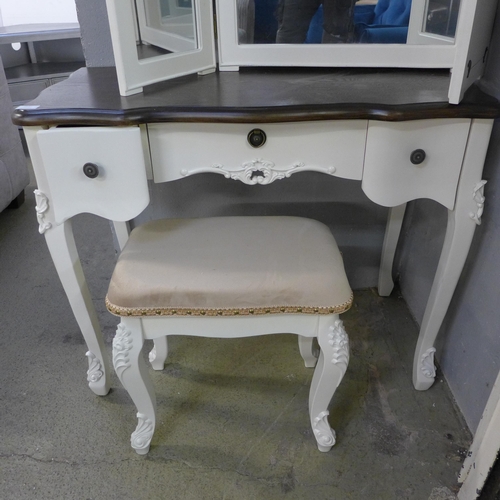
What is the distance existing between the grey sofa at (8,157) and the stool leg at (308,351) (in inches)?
54.7

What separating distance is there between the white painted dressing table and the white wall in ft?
9.12

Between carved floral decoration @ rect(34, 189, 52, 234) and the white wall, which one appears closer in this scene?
carved floral decoration @ rect(34, 189, 52, 234)

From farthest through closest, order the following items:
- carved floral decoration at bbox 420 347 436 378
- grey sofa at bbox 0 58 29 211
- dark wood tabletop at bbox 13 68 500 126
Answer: grey sofa at bbox 0 58 29 211
carved floral decoration at bbox 420 347 436 378
dark wood tabletop at bbox 13 68 500 126

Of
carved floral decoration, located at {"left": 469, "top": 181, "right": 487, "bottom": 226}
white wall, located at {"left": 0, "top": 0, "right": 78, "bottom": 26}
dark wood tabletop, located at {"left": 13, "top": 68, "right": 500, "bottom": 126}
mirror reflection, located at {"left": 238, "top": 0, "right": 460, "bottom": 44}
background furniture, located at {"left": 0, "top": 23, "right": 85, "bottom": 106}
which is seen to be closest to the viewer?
dark wood tabletop, located at {"left": 13, "top": 68, "right": 500, "bottom": 126}

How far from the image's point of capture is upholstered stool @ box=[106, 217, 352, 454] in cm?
84

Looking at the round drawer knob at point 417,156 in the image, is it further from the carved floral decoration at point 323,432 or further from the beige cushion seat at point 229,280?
the carved floral decoration at point 323,432

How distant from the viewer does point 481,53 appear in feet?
3.06

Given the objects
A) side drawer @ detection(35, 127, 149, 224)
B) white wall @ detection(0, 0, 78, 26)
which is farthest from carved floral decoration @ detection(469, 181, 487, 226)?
white wall @ detection(0, 0, 78, 26)

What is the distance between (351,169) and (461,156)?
0.21 m

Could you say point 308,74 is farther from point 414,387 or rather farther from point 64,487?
point 64,487

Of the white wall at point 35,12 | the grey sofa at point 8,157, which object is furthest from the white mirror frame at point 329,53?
the white wall at point 35,12

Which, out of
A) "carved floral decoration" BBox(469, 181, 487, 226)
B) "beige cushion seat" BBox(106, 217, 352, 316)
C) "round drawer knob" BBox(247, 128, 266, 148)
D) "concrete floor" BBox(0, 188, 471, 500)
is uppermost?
"round drawer knob" BBox(247, 128, 266, 148)

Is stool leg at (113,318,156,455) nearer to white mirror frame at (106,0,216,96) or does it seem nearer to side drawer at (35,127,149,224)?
side drawer at (35,127,149,224)

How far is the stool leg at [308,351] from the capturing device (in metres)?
1.19
